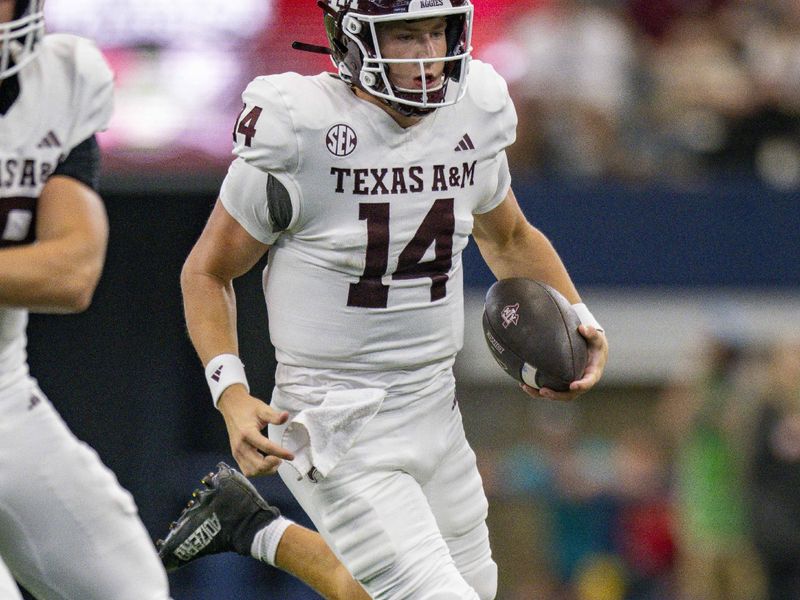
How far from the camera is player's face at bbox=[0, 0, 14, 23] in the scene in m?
2.62

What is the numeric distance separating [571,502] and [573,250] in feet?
4.14

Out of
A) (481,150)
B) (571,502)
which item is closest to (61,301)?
(481,150)

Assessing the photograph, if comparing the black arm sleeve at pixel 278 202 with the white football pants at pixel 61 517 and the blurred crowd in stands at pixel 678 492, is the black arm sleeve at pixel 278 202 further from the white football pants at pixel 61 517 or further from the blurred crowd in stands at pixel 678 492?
the blurred crowd in stands at pixel 678 492

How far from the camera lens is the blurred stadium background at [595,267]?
20.7ft

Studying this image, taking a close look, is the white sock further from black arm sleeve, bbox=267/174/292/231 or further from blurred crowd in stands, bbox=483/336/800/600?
blurred crowd in stands, bbox=483/336/800/600

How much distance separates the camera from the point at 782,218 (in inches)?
266

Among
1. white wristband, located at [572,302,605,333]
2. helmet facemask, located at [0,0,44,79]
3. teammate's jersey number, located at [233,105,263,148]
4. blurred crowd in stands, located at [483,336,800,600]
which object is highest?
helmet facemask, located at [0,0,44,79]

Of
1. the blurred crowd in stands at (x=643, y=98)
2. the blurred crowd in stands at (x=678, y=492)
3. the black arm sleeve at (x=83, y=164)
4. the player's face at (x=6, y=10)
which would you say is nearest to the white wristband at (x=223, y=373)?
the black arm sleeve at (x=83, y=164)

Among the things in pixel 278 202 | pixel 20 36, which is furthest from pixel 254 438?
pixel 20 36

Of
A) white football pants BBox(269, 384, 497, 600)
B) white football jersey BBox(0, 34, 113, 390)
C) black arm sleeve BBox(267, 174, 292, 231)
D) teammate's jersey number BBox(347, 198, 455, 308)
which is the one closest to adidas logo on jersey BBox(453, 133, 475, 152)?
teammate's jersey number BBox(347, 198, 455, 308)

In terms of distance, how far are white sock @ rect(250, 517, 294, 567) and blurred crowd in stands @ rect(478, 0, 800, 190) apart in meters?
3.25

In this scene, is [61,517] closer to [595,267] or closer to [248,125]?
[248,125]

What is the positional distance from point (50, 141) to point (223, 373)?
724 millimetres

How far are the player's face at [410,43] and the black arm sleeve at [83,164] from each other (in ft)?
2.37
